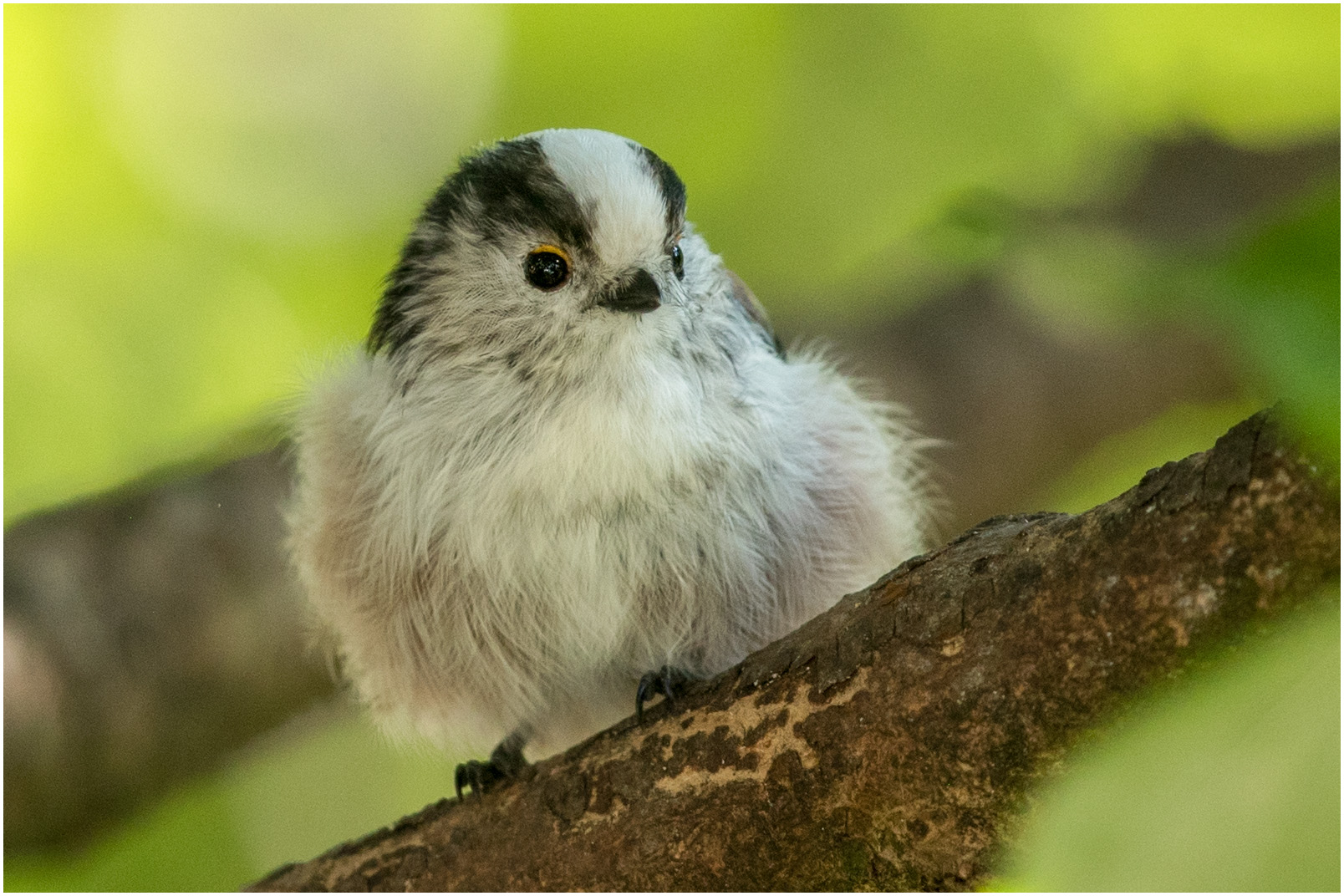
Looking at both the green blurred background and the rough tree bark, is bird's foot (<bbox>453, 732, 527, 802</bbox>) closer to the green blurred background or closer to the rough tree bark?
the rough tree bark

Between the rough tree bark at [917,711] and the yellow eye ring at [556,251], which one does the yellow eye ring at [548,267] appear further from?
the rough tree bark at [917,711]

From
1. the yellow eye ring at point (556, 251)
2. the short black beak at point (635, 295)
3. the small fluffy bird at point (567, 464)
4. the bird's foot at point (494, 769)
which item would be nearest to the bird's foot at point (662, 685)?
the small fluffy bird at point (567, 464)

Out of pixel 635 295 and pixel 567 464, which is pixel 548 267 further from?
pixel 567 464

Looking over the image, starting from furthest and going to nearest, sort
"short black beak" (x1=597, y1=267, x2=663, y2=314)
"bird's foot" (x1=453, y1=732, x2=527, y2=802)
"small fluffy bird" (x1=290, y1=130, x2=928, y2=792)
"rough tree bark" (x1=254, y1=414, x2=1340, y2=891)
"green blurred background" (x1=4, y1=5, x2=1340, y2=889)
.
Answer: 1. "green blurred background" (x1=4, y1=5, x2=1340, y2=889)
2. "bird's foot" (x1=453, y1=732, x2=527, y2=802)
3. "small fluffy bird" (x1=290, y1=130, x2=928, y2=792)
4. "short black beak" (x1=597, y1=267, x2=663, y2=314)
5. "rough tree bark" (x1=254, y1=414, x2=1340, y2=891)

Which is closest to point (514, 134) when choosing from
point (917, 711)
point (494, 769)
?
point (494, 769)

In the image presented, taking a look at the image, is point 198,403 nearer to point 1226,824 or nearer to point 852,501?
point 852,501

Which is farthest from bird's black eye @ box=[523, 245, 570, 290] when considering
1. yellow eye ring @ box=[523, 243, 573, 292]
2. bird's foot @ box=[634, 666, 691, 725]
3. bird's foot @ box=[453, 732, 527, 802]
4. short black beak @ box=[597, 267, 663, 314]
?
bird's foot @ box=[453, 732, 527, 802]
